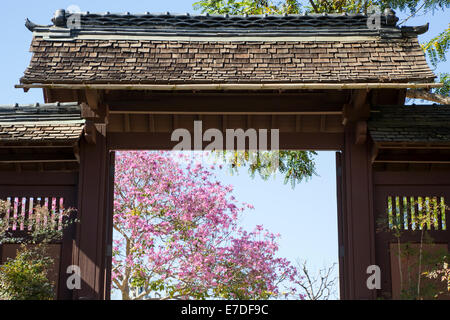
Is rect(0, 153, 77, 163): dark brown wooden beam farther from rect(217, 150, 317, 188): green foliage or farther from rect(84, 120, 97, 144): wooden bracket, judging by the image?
rect(217, 150, 317, 188): green foliage

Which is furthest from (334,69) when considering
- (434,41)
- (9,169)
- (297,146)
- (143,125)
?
(434,41)

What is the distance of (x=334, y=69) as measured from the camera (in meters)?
6.20

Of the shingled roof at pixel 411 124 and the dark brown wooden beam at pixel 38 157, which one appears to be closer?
the shingled roof at pixel 411 124

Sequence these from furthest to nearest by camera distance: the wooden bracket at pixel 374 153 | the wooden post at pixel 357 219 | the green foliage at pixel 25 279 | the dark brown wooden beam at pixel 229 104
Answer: the dark brown wooden beam at pixel 229 104
the wooden bracket at pixel 374 153
the wooden post at pixel 357 219
the green foliage at pixel 25 279

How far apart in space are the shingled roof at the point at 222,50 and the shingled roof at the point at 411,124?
1.67 feet

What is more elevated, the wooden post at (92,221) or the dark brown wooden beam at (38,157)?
the dark brown wooden beam at (38,157)

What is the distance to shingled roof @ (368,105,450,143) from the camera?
→ 244 inches

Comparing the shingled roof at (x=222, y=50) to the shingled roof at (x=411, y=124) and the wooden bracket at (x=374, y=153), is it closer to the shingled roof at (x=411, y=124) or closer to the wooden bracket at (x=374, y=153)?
the shingled roof at (x=411, y=124)

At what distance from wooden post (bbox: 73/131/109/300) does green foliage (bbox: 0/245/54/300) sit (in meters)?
→ 0.31

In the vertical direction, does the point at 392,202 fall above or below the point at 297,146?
below

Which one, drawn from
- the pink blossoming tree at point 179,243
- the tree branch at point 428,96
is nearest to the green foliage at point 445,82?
the tree branch at point 428,96

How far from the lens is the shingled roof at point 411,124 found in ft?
20.3
